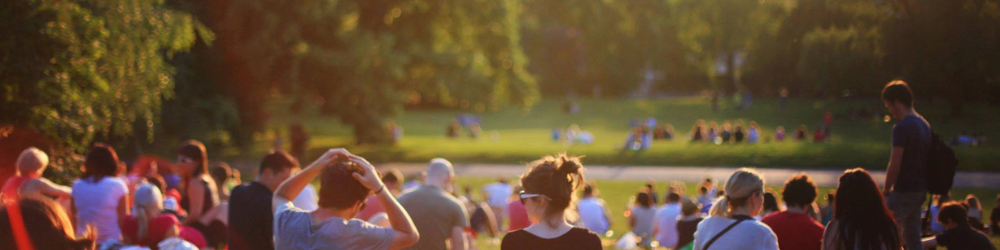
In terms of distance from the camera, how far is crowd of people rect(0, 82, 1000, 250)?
14.0 ft

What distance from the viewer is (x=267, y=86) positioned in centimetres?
2900

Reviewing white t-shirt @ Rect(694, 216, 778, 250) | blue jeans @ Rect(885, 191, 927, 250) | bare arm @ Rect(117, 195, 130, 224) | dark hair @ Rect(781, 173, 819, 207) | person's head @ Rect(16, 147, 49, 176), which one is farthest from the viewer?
bare arm @ Rect(117, 195, 130, 224)

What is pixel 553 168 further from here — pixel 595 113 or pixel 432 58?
pixel 595 113

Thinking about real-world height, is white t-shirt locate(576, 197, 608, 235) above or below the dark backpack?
below

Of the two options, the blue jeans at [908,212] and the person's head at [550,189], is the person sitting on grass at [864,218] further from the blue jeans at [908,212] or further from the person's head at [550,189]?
the blue jeans at [908,212]

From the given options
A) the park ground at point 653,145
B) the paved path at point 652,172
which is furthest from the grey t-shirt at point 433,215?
the paved path at point 652,172

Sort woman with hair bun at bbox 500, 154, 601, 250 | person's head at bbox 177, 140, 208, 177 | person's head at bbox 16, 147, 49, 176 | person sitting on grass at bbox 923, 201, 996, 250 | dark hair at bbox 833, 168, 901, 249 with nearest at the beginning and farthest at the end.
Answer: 1. woman with hair bun at bbox 500, 154, 601, 250
2. dark hair at bbox 833, 168, 901, 249
3. person sitting on grass at bbox 923, 201, 996, 250
4. person's head at bbox 16, 147, 49, 176
5. person's head at bbox 177, 140, 208, 177

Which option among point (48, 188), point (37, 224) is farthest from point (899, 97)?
point (48, 188)

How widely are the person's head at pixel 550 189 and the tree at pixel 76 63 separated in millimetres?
9424

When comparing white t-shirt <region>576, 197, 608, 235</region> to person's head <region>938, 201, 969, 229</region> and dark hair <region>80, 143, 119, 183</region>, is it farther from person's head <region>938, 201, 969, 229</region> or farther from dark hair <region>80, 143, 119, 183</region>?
dark hair <region>80, 143, 119, 183</region>

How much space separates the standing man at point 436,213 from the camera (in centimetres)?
661

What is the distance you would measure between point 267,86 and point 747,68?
51.9 feet

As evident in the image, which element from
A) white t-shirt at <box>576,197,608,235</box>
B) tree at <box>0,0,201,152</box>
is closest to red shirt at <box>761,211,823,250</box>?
white t-shirt at <box>576,197,608,235</box>

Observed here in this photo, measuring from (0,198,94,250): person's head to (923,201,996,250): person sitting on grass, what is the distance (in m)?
6.16
